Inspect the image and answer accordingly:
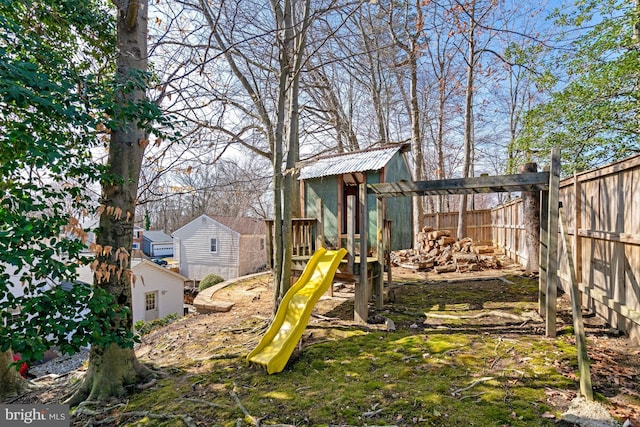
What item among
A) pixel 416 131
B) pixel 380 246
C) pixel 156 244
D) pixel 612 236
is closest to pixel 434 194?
pixel 380 246

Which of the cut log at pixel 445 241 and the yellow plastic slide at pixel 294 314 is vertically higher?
the cut log at pixel 445 241

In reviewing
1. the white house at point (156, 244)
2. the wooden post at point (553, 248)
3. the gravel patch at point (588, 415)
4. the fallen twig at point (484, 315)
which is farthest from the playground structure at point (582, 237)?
the white house at point (156, 244)

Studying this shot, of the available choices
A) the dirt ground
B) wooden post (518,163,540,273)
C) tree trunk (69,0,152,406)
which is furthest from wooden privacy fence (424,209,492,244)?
→ tree trunk (69,0,152,406)

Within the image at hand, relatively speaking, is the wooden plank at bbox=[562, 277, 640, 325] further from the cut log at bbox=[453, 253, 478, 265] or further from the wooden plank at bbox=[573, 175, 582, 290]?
the cut log at bbox=[453, 253, 478, 265]

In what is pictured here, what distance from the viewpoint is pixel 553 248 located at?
4062mm

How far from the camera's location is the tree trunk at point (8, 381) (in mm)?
3812

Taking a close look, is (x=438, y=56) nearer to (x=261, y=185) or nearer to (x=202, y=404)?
(x=261, y=185)

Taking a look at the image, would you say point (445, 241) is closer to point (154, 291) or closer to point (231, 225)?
point (154, 291)

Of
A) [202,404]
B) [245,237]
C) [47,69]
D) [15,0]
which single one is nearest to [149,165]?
[47,69]

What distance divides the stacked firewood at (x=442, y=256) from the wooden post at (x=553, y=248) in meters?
4.95

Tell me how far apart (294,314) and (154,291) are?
12045mm

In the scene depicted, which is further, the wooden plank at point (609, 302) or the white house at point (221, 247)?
the white house at point (221, 247)

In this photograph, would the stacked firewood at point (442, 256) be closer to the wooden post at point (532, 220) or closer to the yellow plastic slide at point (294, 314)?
the wooden post at point (532, 220)

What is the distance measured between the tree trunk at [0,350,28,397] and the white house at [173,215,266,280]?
1553 cm
